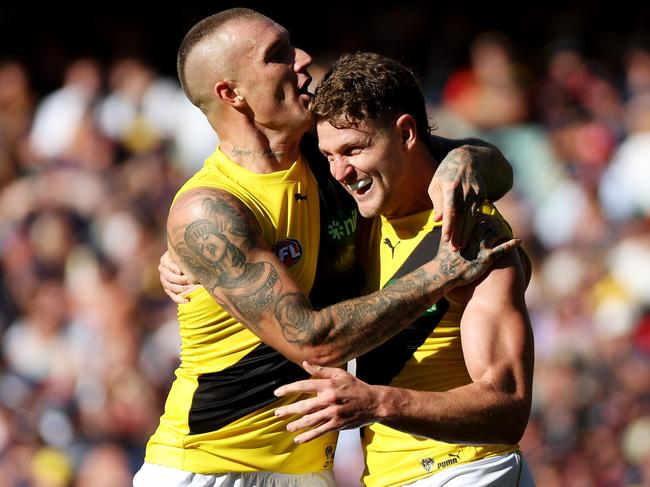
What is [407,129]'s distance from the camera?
4184mm

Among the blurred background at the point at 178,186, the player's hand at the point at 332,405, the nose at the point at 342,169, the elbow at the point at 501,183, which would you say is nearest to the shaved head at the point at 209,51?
the nose at the point at 342,169

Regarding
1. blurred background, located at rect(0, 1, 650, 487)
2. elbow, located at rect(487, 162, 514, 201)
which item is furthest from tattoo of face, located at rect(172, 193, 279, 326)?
blurred background, located at rect(0, 1, 650, 487)

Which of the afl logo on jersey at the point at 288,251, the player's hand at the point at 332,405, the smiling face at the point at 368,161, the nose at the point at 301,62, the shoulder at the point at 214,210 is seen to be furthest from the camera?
the nose at the point at 301,62

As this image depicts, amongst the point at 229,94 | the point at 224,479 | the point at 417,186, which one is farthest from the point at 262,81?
the point at 224,479

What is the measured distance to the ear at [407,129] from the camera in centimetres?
415

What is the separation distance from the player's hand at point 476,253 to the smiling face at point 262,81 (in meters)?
0.84

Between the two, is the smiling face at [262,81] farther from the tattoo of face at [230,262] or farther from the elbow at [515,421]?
the elbow at [515,421]

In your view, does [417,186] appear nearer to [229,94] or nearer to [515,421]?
[229,94]

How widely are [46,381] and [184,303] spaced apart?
511 cm

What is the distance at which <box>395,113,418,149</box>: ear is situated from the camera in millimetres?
4152

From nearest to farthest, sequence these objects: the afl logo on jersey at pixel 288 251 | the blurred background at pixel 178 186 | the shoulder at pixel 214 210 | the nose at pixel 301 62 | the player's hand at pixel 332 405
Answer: the player's hand at pixel 332 405 → the shoulder at pixel 214 210 → the afl logo on jersey at pixel 288 251 → the nose at pixel 301 62 → the blurred background at pixel 178 186

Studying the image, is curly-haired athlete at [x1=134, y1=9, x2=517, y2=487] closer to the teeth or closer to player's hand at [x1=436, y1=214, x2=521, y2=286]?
player's hand at [x1=436, y1=214, x2=521, y2=286]

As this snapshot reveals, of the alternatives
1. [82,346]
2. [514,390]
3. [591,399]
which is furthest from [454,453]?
[82,346]

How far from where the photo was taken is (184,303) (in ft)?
14.6
